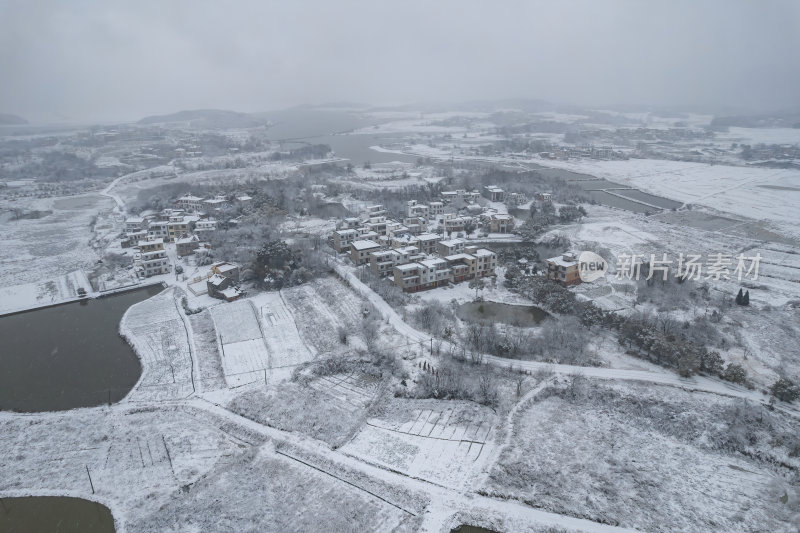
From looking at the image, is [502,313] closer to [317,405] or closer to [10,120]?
[317,405]

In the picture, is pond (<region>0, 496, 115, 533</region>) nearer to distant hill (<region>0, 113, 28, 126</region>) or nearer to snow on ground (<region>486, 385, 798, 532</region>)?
snow on ground (<region>486, 385, 798, 532</region>)

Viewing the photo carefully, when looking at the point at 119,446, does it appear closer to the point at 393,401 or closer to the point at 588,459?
the point at 393,401

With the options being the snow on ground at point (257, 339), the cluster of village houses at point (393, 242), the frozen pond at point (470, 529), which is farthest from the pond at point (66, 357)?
the frozen pond at point (470, 529)

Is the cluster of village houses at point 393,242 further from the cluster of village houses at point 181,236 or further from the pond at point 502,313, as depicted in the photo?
the pond at point 502,313

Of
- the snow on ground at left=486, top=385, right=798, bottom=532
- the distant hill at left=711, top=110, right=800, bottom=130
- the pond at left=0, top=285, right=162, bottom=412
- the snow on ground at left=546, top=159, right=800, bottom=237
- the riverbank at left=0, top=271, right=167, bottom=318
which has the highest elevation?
the distant hill at left=711, top=110, right=800, bottom=130

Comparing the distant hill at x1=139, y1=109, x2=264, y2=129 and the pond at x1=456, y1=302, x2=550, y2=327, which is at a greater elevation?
the distant hill at x1=139, y1=109, x2=264, y2=129

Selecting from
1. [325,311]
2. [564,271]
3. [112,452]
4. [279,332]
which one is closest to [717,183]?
[564,271]

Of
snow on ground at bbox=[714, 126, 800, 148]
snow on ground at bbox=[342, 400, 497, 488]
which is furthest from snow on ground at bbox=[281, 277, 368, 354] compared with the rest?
snow on ground at bbox=[714, 126, 800, 148]
